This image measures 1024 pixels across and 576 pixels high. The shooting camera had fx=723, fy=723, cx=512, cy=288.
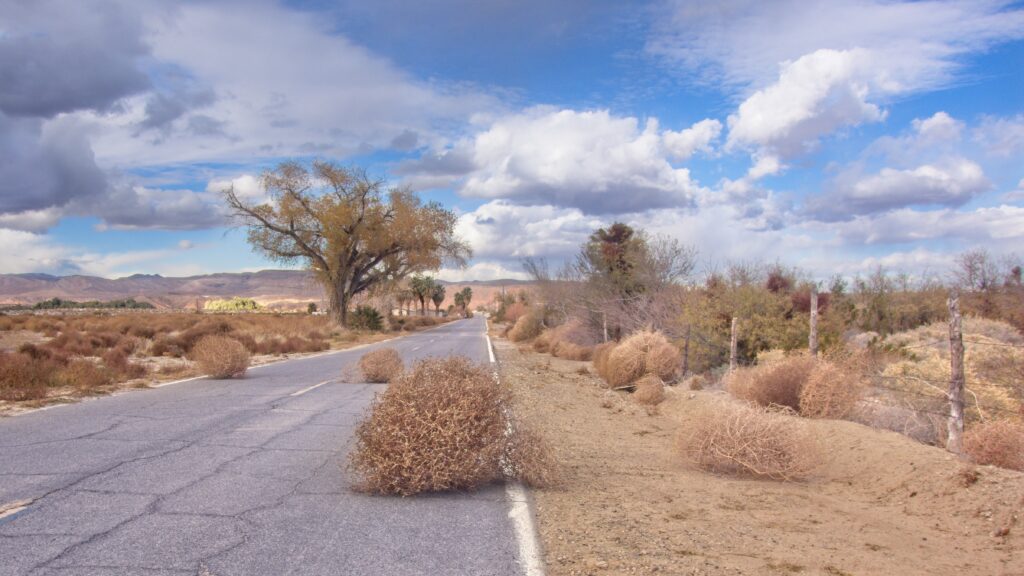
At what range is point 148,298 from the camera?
155 metres

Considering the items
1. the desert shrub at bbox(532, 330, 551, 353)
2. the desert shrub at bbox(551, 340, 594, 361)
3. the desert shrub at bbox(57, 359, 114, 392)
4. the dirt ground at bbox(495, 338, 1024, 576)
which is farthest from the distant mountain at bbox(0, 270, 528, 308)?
the dirt ground at bbox(495, 338, 1024, 576)

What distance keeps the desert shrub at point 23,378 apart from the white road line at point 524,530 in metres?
9.03

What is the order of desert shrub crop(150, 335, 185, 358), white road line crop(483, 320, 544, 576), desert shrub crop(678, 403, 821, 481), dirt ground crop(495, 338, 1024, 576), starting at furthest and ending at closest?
desert shrub crop(150, 335, 185, 358) → desert shrub crop(678, 403, 821, 481) → dirt ground crop(495, 338, 1024, 576) → white road line crop(483, 320, 544, 576)

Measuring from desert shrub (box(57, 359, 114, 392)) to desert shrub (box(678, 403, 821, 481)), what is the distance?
1074cm

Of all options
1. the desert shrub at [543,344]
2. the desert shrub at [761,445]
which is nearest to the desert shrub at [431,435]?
the desert shrub at [761,445]

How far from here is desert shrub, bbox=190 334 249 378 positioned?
622 inches

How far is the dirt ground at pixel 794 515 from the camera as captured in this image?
496 centimetres

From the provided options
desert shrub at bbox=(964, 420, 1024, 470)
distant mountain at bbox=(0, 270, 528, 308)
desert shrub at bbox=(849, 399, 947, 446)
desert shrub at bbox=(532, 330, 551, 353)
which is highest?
distant mountain at bbox=(0, 270, 528, 308)

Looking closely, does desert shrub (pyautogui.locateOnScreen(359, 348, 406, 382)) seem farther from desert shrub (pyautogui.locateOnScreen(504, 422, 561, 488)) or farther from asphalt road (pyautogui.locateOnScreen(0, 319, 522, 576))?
desert shrub (pyautogui.locateOnScreen(504, 422, 561, 488))

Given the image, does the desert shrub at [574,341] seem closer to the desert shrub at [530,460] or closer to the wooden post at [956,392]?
the wooden post at [956,392]

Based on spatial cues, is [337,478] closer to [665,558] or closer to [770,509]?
[665,558]

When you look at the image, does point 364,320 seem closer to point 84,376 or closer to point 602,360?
point 602,360

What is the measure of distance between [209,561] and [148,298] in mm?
168816

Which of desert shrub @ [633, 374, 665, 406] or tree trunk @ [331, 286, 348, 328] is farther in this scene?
tree trunk @ [331, 286, 348, 328]
